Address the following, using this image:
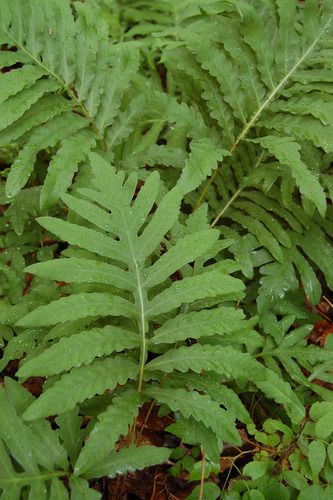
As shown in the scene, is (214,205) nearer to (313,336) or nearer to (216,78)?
(216,78)

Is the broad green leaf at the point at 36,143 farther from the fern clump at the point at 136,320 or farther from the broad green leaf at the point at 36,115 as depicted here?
the fern clump at the point at 136,320

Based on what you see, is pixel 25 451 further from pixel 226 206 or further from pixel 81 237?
pixel 226 206

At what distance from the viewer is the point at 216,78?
105 inches

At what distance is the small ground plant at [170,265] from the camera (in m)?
1.90

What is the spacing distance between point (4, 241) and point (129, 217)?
1.12m

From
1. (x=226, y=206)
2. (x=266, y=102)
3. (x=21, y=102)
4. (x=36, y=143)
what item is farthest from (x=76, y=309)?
(x=266, y=102)

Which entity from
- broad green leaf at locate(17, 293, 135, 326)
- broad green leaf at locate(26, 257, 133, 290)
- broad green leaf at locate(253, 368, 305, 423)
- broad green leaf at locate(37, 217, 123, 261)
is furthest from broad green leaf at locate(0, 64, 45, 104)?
broad green leaf at locate(253, 368, 305, 423)

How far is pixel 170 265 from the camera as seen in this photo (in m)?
2.05

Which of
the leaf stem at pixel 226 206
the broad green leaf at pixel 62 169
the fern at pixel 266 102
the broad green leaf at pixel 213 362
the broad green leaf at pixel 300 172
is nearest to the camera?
the broad green leaf at pixel 213 362

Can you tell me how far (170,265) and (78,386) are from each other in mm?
606

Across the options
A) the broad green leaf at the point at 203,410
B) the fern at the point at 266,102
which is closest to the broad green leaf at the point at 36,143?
the fern at the point at 266,102

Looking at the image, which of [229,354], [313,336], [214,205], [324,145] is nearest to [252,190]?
[214,205]

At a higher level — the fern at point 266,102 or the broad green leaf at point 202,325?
the fern at point 266,102

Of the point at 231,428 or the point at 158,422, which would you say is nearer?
the point at 231,428
